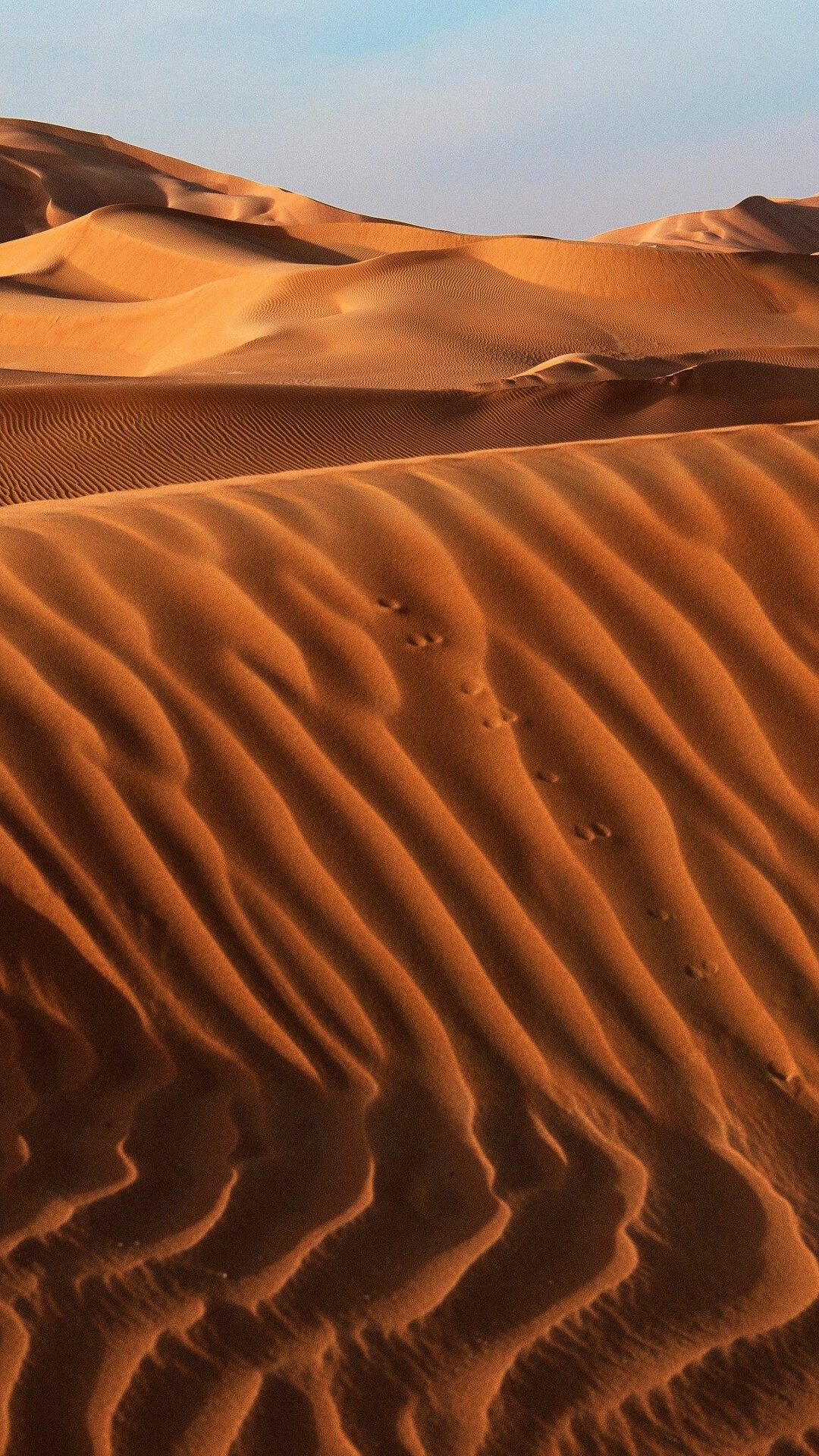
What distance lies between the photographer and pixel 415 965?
112 inches

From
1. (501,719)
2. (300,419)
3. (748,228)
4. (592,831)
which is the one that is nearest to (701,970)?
(592,831)

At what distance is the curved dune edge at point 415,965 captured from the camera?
2.05 meters

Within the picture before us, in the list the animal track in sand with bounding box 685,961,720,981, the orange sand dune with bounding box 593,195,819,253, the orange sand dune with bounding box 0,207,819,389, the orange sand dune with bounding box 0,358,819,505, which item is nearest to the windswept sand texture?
the animal track in sand with bounding box 685,961,720,981

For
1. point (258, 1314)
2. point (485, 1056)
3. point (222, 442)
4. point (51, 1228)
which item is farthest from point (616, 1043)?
point (222, 442)

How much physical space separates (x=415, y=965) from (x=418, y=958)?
0.7 inches

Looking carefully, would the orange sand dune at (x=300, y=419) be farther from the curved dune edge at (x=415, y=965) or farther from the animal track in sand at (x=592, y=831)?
the animal track in sand at (x=592, y=831)

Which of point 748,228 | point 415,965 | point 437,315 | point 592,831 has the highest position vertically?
point 748,228

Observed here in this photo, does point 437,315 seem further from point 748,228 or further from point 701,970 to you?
point 748,228

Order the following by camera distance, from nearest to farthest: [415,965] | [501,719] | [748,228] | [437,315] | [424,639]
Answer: [415,965] → [501,719] → [424,639] → [437,315] → [748,228]

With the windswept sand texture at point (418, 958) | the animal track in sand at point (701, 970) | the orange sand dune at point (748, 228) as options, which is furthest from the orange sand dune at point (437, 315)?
the orange sand dune at point (748, 228)

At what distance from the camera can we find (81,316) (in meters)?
19.0

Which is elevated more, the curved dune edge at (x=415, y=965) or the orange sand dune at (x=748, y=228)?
the orange sand dune at (x=748, y=228)

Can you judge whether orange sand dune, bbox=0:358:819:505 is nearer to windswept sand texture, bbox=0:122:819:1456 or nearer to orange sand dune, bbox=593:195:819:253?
windswept sand texture, bbox=0:122:819:1456

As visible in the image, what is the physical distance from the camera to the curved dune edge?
6.74 feet
